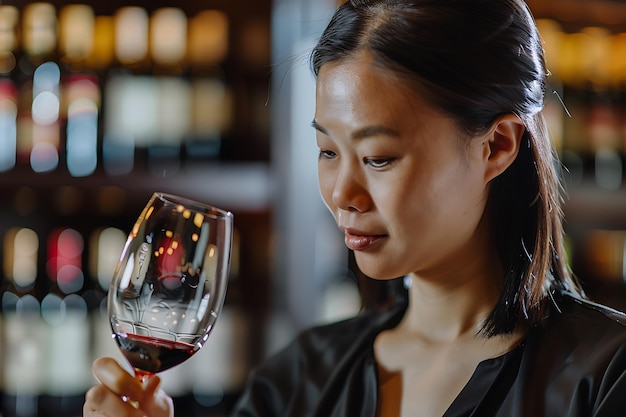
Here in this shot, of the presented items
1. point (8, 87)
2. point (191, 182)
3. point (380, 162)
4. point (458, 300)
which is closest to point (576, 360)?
point (458, 300)

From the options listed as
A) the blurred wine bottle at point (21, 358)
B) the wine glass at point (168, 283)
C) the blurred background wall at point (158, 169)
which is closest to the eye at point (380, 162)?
the wine glass at point (168, 283)

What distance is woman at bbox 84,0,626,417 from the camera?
2.56 feet

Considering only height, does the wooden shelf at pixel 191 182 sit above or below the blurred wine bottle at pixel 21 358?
above

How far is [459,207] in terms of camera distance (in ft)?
2.66

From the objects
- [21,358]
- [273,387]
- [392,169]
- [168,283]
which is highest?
[392,169]

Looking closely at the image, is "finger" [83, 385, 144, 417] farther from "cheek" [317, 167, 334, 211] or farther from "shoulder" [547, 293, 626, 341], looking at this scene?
"shoulder" [547, 293, 626, 341]

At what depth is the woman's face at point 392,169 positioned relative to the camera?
0.78 metres

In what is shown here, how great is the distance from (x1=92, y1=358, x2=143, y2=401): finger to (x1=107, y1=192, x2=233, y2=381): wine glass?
0.05ft

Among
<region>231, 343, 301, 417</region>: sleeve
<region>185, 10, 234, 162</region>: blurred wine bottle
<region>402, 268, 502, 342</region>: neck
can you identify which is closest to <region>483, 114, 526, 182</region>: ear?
<region>402, 268, 502, 342</region>: neck

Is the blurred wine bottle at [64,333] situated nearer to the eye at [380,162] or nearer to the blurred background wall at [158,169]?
the blurred background wall at [158,169]

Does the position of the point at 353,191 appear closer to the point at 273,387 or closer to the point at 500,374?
the point at 500,374

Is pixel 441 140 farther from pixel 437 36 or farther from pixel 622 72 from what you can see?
pixel 622 72

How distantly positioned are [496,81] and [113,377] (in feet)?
1.42

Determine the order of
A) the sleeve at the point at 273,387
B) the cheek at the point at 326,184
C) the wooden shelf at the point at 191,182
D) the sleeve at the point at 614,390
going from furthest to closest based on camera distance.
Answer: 1. the wooden shelf at the point at 191,182
2. the sleeve at the point at 273,387
3. the cheek at the point at 326,184
4. the sleeve at the point at 614,390
